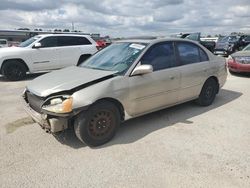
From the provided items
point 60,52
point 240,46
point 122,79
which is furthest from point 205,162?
point 240,46

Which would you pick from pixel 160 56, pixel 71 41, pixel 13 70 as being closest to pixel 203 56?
pixel 160 56

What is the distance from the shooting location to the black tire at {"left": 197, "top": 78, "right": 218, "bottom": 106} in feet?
19.2

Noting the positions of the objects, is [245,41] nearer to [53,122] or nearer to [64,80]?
[64,80]

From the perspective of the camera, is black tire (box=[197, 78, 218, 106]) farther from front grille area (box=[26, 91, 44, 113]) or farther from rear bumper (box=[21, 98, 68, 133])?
front grille area (box=[26, 91, 44, 113])

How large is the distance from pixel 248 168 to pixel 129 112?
6.29 feet

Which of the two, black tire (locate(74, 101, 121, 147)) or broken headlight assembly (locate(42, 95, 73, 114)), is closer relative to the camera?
broken headlight assembly (locate(42, 95, 73, 114))

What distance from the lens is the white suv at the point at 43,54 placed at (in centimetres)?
992

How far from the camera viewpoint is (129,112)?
434cm

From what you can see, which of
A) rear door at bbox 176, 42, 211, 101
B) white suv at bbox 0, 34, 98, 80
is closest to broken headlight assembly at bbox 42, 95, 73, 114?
rear door at bbox 176, 42, 211, 101

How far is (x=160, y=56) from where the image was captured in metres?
4.87

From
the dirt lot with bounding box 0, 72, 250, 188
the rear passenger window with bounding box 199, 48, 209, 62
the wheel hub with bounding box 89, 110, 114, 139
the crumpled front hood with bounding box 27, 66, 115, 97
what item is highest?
the rear passenger window with bounding box 199, 48, 209, 62

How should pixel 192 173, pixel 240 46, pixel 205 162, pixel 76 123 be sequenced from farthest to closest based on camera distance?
pixel 240 46 < pixel 76 123 < pixel 205 162 < pixel 192 173

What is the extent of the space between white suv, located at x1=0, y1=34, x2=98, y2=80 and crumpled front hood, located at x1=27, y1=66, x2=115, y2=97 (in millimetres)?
6070

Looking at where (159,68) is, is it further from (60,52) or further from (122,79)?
(60,52)
